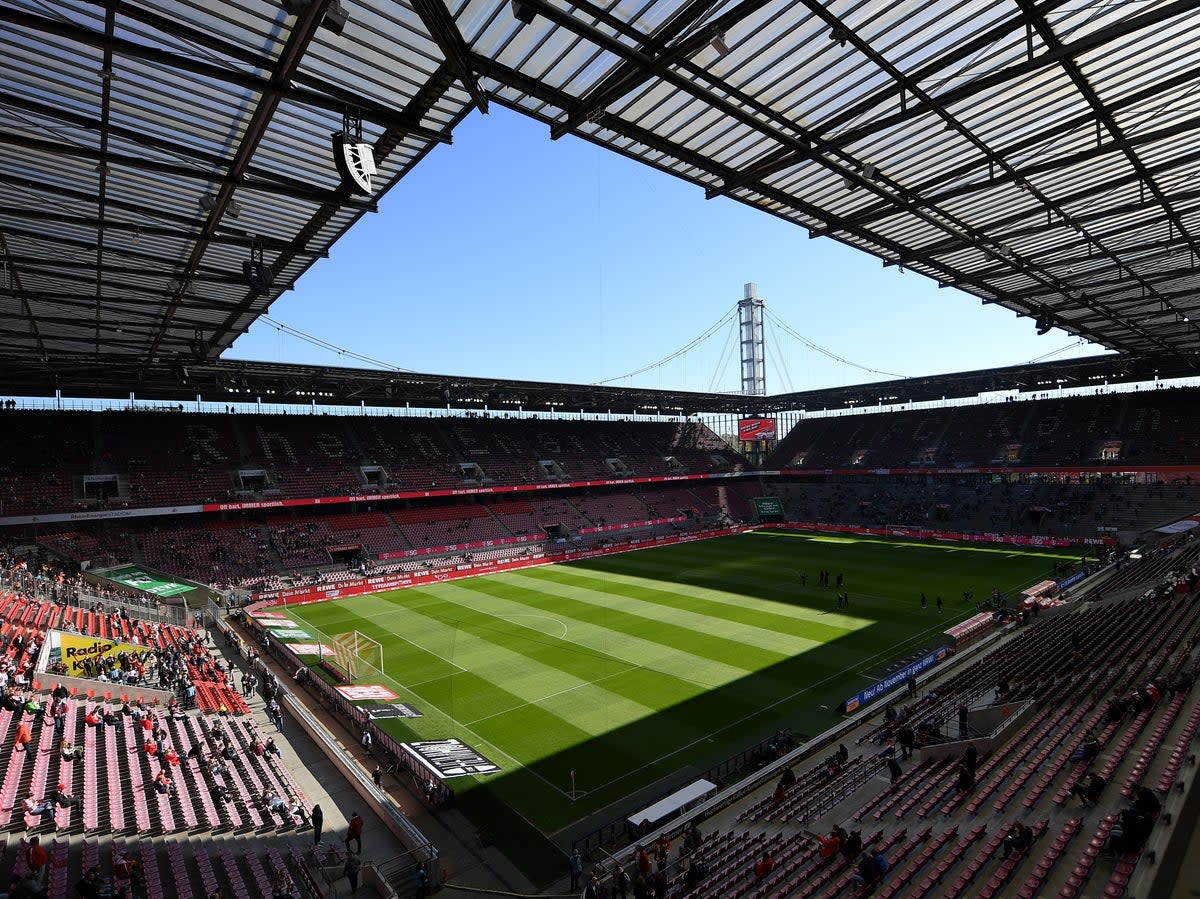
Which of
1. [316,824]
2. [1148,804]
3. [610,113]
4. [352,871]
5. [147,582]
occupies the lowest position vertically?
[352,871]

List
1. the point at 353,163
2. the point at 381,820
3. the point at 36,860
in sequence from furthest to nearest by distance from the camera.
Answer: the point at 381,820
the point at 353,163
the point at 36,860

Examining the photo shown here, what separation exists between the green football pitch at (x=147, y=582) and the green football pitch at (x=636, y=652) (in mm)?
5998

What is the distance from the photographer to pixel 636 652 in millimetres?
24984

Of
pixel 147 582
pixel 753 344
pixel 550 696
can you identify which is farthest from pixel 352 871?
pixel 753 344

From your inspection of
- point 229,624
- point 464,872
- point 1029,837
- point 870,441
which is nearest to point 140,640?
point 229,624

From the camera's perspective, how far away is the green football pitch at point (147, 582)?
31625mm

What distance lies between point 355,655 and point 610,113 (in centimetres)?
2139

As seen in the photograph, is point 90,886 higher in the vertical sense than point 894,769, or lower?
higher

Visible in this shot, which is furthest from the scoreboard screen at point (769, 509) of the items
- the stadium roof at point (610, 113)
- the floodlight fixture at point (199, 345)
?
the floodlight fixture at point (199, 345)

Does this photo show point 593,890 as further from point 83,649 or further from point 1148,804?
point 83,649

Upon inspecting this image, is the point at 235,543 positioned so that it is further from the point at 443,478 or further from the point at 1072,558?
the point at 1072,558

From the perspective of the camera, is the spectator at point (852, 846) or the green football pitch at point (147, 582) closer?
the spectator at point (852, 846)

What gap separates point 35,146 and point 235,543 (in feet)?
117

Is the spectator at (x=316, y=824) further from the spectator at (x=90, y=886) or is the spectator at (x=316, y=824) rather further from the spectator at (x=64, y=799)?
the spectator at (x=90, y=886)
